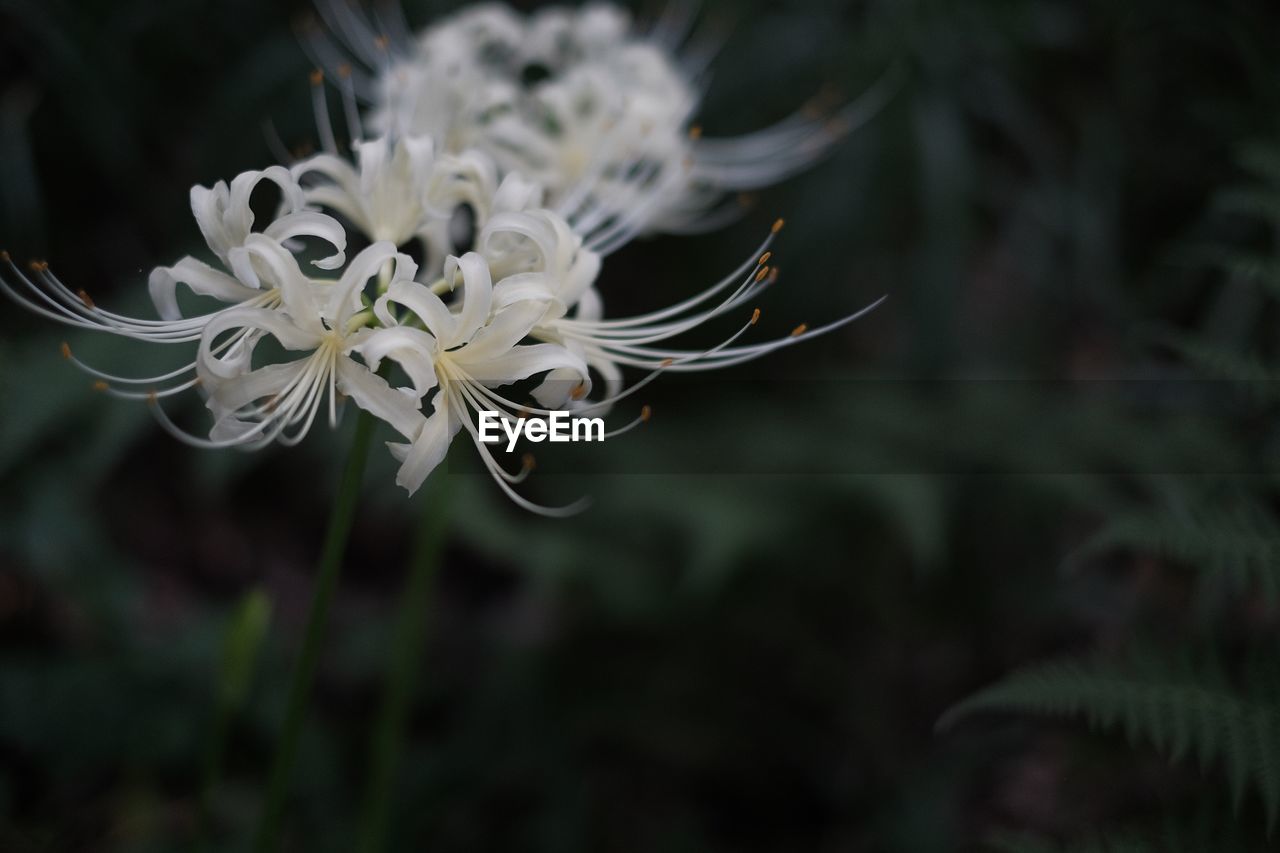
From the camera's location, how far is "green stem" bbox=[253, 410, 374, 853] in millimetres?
1036

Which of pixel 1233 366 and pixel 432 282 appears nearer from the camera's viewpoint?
pixel 432 282

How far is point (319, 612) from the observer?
1.07 m

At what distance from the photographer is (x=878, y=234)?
2.90 m

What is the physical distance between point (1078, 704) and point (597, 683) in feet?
4.56

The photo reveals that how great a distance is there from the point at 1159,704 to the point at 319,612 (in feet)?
3.56

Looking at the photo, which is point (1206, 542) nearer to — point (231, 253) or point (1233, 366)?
point (1233, 366)

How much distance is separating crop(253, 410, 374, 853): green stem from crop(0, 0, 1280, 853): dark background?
0.81 m

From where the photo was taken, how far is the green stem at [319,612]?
1.04 meters

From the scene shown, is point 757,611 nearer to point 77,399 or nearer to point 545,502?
point 545,502

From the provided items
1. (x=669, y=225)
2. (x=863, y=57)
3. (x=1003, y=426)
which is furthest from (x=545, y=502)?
(x=863, y=57)
